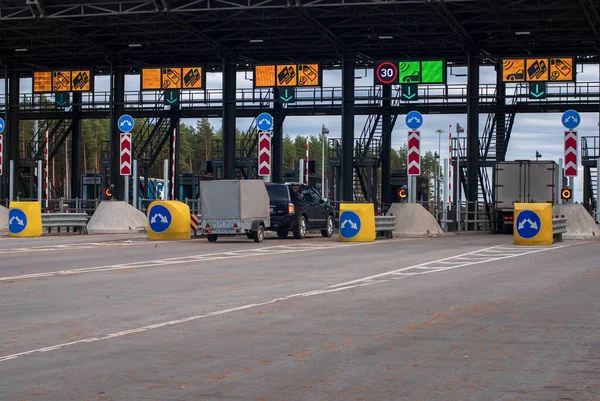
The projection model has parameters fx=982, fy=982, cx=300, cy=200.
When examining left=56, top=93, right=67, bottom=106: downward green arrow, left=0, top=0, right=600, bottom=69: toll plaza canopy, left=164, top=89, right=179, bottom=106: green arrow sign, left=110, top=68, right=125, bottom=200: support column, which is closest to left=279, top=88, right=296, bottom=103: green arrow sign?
left=0, top=0, right=600, bottom=69: toll plaza canopy

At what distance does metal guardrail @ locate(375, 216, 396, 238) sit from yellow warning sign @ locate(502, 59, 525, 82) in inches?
543

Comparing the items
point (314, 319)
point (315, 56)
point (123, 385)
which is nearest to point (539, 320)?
point (314, 319)

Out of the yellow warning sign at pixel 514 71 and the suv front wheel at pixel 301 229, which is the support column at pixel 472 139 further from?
the suv front wheel at pixel 301 229

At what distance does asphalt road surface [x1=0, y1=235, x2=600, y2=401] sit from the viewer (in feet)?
25.0

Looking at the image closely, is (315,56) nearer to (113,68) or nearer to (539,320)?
(113,68)

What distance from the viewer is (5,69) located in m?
54.1

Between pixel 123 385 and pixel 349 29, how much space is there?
3938cm

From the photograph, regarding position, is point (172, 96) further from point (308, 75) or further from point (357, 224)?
point (357, 224)

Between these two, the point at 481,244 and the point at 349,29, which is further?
the point at 349,29

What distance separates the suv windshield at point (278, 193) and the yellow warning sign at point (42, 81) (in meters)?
22.1

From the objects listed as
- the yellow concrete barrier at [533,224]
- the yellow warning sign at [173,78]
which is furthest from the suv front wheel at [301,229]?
the yellow warning sign at [173,78]

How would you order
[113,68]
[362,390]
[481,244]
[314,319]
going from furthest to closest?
[113,68]
[481,244]
[314,319]
[362,390]

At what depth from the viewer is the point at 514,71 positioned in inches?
1725

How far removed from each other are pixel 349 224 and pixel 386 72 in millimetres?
16095
